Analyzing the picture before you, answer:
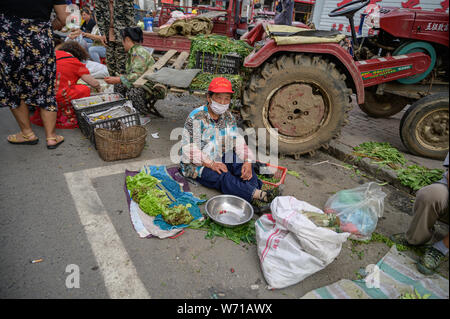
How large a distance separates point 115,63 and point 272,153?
4.79m

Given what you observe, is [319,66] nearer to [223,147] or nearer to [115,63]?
[223,147]

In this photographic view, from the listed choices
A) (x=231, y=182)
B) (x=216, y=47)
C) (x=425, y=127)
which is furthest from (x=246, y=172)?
(x=425, y=127)

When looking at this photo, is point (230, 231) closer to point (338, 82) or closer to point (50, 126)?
point (338, 82)

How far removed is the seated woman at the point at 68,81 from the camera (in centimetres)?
416

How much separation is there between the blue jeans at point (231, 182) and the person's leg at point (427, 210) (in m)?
1.55

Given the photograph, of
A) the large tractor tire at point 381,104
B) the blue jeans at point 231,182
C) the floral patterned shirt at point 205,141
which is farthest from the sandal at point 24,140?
the large tractor tire at point 381,104

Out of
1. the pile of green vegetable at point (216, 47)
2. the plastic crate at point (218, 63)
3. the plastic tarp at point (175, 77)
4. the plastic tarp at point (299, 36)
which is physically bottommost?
the plastic tarp at point (175, 77)

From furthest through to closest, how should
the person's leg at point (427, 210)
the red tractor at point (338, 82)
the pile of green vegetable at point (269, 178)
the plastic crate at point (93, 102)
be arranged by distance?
Result: the plastic crate at point (93, 102) → the red tractor at point (338, 82) → the pile of green vegetable at point (269, 178) → the person's leg at point (427, 210)

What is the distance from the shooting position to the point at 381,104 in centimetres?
553

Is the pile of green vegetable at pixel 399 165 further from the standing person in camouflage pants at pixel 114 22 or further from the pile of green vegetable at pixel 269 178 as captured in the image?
the standing person in camouflage pants at pixel 114 22

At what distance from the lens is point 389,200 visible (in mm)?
3320

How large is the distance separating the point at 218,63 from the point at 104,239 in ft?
9.60

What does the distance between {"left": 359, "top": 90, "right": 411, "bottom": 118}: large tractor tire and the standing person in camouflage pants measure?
554 cm

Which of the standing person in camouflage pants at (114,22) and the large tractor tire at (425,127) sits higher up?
the standing person in camouflage pants at (114,22)
